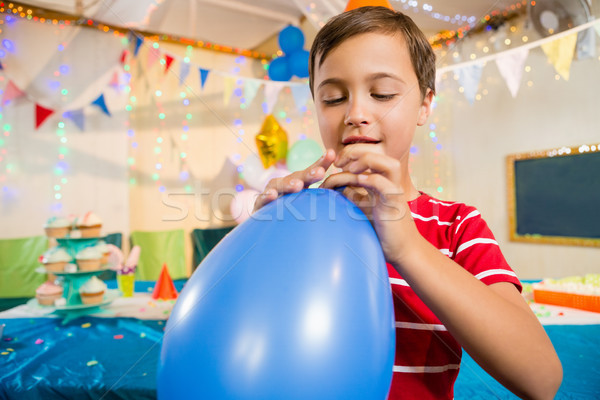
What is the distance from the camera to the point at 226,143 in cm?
453

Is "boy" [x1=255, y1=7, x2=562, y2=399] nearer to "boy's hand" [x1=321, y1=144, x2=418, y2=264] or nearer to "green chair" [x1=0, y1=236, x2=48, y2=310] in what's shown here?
"boy's hand" [x1=321, y1=144, x2=418, y2=264]

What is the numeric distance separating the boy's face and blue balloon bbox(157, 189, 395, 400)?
15 centimetres

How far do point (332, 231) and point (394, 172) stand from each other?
0.32 feet

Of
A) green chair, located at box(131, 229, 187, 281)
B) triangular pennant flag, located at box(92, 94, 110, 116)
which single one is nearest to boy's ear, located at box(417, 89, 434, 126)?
green chair, located at box(131, 229, 187, 281)

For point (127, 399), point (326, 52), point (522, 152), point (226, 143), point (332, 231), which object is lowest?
point (127, 399)

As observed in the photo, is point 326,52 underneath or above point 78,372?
above

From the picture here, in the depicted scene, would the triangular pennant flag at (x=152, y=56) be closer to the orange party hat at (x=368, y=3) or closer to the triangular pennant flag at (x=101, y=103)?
the triangular pennant flag at (x=101, y=103)

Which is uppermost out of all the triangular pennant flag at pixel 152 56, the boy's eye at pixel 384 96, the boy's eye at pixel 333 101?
the triangular pennant flag at pixel 152 56

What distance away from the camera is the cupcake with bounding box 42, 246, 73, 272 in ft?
4.59

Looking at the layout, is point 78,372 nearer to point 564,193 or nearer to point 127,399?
point 127,399

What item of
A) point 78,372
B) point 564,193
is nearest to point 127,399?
point 78,372

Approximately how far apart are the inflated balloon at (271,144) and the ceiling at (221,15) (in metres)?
1.01

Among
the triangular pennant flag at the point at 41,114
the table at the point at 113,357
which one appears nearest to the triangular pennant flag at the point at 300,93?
the table at the point at 113,357

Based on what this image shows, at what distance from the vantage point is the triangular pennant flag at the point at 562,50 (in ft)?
6.43
